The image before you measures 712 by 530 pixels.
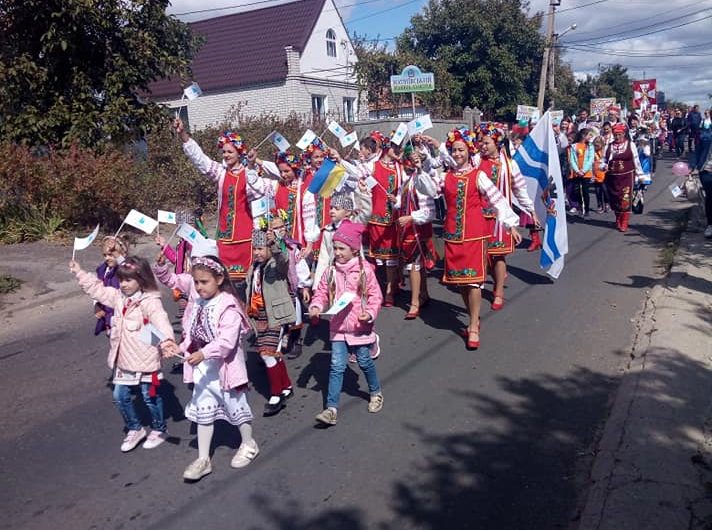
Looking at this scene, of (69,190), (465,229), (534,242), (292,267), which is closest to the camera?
(292,267)

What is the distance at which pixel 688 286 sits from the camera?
7348 millimetres

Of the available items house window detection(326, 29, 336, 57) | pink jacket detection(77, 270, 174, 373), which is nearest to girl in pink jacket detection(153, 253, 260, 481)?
pink jacket detection(77, 270, 174, 373)

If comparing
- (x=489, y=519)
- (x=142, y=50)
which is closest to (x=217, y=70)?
(x=142, y=50)

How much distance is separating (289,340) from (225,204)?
4.76 ft

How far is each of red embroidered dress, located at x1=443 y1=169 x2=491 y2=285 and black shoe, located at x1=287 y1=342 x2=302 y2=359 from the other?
5.22 ft

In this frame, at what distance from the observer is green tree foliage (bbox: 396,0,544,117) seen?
92.4 feet

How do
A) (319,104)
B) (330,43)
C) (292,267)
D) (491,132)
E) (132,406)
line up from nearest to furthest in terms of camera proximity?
1. (132,406)
2. (292,267)
3. (491,132)
4. (319,104)
5. (330,43)

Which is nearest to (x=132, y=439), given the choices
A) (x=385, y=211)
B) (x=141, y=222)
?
(x=141, y=222)

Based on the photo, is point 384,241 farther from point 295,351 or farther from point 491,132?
point 295,351

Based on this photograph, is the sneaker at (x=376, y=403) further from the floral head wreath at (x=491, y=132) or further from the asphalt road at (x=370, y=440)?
the floral head wreath at (x=491, y=132)

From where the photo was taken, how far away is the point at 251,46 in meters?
28.1

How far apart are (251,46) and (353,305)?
25734 mm

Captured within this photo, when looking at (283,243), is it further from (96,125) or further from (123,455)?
(96,125)

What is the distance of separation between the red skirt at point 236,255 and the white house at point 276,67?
19.7 metres
